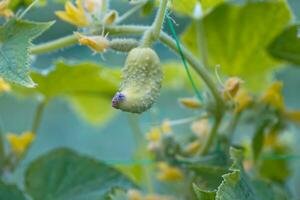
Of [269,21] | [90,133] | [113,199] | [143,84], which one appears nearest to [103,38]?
[143,84]

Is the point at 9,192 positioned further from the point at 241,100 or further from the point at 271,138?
the point at 271,138

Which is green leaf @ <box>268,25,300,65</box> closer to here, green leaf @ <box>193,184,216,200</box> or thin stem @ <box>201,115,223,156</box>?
thin stem @ <box>201,115,223,156</box>

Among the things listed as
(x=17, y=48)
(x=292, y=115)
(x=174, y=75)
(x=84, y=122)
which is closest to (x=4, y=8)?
(x=17, y=48)

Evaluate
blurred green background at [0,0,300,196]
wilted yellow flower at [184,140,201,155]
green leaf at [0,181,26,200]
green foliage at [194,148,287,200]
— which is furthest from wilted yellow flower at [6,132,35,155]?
blurred green background at [0,0,300,196]

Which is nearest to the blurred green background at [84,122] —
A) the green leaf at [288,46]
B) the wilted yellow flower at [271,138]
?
the wilted yellow flower at [271,138]

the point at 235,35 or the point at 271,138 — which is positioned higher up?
the point at 235,35
